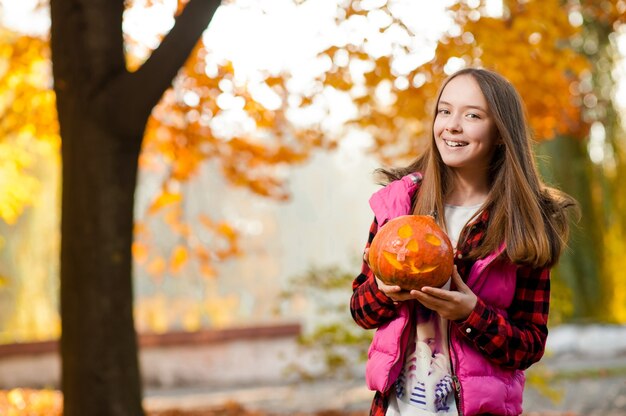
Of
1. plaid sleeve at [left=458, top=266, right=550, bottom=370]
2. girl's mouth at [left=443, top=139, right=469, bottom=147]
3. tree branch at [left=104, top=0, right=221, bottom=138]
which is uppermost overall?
tree branch at [left=104, top=0, right=221, bottom=138]

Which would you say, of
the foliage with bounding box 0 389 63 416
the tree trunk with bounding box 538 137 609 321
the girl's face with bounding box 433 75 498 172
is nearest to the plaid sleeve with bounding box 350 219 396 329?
the girl's face with bounding box 433 75 498 172

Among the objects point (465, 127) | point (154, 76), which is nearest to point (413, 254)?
point (465, 127)

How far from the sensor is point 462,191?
8.96 feet

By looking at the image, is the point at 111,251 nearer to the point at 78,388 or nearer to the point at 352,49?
the point at 78,388

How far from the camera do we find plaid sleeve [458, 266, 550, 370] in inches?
93.4

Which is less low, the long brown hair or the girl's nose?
the girl's nose

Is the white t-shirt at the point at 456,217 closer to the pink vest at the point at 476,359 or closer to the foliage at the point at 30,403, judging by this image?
the pink vest at the point at 476,359

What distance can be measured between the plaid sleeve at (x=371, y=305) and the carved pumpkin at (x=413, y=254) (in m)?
0.07

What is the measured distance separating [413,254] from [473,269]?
22 centimetres

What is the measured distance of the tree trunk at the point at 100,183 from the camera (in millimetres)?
5238

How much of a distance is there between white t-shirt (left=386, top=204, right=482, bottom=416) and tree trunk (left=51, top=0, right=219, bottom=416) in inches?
124

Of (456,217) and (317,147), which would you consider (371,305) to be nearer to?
(456,217)

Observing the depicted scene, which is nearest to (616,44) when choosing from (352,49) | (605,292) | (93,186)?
(605,292)

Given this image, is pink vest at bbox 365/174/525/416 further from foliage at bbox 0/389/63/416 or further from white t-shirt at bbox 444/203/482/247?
foliage at bbox 0/389/63/416
